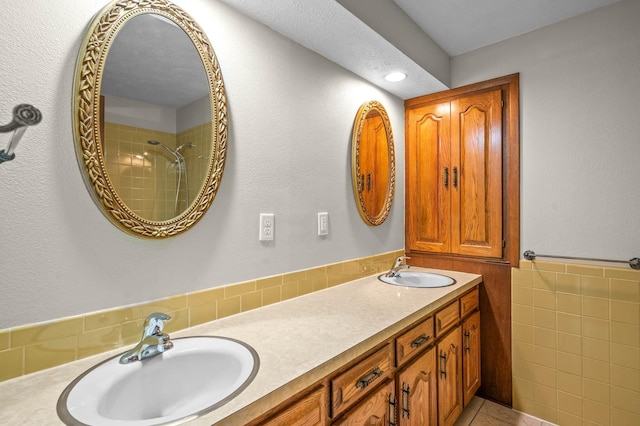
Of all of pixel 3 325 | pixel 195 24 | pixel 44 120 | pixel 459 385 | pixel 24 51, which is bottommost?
pixel 459 385

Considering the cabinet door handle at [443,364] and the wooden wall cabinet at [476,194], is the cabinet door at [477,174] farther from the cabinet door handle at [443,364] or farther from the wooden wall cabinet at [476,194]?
the cabinet door handle at [443,364]

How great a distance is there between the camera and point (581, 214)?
180 centimetres

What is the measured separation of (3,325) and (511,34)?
107 inches

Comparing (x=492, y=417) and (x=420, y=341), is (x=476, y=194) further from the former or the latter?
(x=492, y=417)

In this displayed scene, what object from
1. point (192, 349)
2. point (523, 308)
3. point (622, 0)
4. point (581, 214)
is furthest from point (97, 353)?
point (622, 0)

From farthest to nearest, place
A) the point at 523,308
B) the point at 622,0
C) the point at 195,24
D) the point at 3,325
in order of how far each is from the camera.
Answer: the point at 523,308
the point at 622,0
the point at 195,24
the point at 3,325

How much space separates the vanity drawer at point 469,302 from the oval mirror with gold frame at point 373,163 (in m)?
0.70

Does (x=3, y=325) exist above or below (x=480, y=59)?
below

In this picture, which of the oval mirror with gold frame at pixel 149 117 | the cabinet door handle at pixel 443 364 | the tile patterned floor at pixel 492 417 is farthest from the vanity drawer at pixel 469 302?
the oval mirror with gold frame at pixel 149 117

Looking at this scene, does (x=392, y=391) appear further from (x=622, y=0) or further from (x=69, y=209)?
(x=622, y=0)

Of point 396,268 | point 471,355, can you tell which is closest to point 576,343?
point 471,355

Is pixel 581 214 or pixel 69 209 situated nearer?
pixel 69 209

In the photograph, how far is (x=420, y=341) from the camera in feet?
4.70

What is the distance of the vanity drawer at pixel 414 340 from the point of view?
1.30 metres
